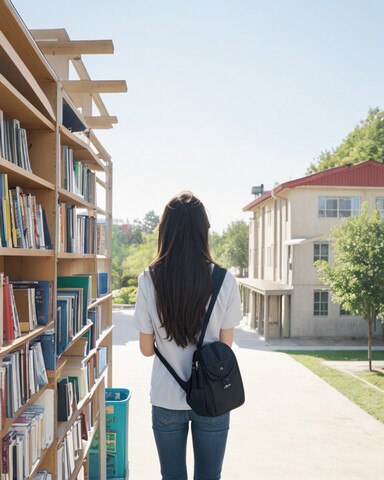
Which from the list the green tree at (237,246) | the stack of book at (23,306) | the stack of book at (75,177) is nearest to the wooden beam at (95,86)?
the stack of book at (75,177)

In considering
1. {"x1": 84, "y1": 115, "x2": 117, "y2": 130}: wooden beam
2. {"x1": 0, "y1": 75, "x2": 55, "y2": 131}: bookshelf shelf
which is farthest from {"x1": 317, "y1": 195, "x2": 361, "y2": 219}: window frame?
{"x1": 0, "y1": 75, "x2": 55, "y2": 131}: bookshelf shelf

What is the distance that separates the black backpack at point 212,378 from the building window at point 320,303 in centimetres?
1874

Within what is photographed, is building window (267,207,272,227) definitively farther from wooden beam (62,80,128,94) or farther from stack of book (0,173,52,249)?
stack of book (0,173,52,249)

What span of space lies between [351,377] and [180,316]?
474 inches

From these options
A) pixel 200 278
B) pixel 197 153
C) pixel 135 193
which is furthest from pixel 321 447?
pixel 135 193

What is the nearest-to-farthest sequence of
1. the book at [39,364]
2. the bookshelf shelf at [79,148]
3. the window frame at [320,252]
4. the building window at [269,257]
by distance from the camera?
the book at [39,364] < the bookshelf shelf at [79,148] < the window frame at [320,252] < the building window at [269,257]

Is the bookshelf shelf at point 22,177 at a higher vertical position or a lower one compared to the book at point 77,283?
higher

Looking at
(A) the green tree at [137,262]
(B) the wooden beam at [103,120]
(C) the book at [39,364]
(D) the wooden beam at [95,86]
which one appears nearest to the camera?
(C) the book at [39,364]

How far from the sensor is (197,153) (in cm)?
6391

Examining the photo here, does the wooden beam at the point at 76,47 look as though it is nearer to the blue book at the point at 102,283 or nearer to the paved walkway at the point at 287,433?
the blue book at the point at 102,283

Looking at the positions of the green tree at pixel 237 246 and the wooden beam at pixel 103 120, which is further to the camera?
the green tree at pixel 237 246

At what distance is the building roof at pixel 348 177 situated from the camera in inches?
810

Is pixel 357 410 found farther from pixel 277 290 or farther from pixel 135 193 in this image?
pixel 135 193

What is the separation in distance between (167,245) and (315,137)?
49448 millimetres
